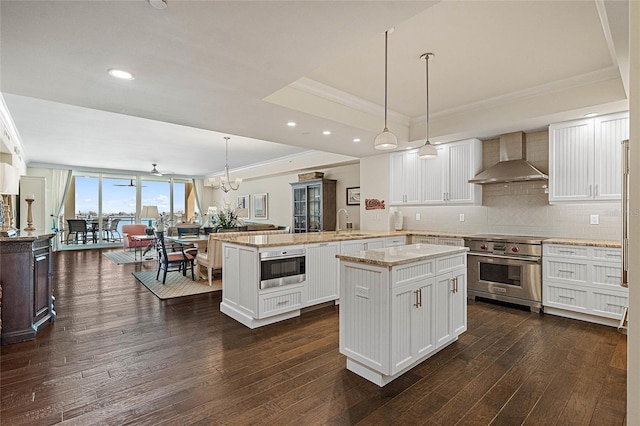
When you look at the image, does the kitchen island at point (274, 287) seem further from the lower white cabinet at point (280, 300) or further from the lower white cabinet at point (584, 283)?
the lower white cabinet at point (584, 283)

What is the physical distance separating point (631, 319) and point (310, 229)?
264 inches

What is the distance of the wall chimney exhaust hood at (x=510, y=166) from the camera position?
13.7 feet

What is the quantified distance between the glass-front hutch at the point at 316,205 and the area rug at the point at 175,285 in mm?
2585

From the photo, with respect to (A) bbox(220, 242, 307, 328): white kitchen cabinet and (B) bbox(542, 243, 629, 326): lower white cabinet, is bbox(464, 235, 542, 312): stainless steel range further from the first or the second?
(A) bbox(220, 242, 307, 328): white kitchen cabinet

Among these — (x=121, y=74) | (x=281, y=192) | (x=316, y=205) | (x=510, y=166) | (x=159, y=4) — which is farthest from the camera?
(x=281, y=192)

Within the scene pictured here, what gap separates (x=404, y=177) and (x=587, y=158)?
252 cm

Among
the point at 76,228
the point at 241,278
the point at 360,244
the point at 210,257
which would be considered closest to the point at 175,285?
the point at 210,257

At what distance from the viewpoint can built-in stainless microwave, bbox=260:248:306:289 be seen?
3471mm

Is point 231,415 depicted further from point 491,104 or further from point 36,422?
point 491,104

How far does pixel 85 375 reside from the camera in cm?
245

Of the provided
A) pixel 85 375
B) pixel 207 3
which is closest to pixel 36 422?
pixel 85 375

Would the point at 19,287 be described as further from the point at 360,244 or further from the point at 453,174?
the point at 453,174

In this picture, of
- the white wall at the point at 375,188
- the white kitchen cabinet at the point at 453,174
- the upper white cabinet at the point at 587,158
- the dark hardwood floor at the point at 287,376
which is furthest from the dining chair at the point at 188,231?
the upper white cabinet at the point at 587,158

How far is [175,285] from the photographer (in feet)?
17.5
